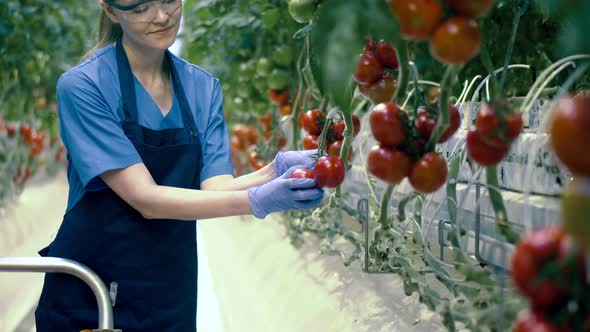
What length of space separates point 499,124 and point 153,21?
0.82m

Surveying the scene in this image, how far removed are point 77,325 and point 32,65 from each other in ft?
9.68

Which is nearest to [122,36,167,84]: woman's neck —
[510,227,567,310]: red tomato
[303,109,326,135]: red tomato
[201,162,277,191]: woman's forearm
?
[201,162,277,191]: woman's forearm

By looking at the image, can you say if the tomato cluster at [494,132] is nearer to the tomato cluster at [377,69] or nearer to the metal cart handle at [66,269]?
the tomato cluster at [377,69]

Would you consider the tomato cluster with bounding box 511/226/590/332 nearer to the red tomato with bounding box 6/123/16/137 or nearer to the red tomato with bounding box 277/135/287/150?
the red tomato with bounding box 277/135/287/150

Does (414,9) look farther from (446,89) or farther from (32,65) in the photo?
(32,65)

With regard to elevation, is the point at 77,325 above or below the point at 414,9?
below

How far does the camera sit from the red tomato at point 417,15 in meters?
0.56

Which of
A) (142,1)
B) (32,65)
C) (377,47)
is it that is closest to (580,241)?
(377,47)

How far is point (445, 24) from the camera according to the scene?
1.88 ft

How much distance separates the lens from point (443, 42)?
1.86ft

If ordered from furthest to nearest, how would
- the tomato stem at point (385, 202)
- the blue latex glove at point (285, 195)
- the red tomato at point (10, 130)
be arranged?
the red tomato at point (10, 130), the blue latex glove at point (285, 195), the tomato stem at point (385, 202)

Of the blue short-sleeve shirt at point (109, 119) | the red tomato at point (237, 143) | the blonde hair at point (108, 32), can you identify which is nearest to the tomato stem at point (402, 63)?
the blue short-sleeve shirt at point (109, 119)

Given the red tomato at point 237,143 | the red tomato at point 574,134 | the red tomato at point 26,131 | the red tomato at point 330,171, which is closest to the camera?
the red tomato at point 574,134

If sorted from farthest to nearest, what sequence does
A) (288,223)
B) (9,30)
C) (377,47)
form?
(9,30), (288,223), (377,47)
